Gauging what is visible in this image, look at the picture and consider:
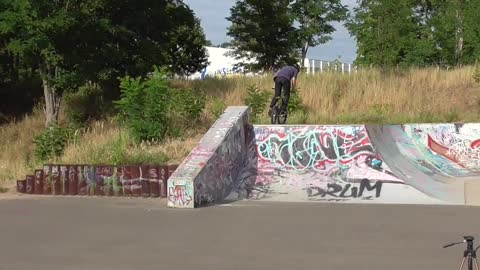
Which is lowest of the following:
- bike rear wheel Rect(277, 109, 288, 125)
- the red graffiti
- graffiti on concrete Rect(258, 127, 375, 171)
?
the red graffiti

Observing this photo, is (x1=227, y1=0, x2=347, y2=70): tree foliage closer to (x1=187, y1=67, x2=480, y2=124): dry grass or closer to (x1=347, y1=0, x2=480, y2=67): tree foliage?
(x1=347, y1=0, x2=480, y2=67): tree foliage

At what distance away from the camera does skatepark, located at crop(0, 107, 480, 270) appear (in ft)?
24.4

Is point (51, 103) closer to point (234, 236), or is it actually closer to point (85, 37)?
point (85, 37)

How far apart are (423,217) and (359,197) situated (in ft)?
8.43

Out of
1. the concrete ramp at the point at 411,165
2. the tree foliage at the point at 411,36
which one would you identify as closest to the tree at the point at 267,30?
the tree foliage at the point at 411,36

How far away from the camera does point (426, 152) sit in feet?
46.8

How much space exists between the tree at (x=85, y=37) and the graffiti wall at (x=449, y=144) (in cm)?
1136

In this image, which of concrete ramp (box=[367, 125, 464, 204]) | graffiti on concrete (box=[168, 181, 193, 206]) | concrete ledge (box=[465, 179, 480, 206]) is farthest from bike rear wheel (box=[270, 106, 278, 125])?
concrete ledge (box=[465, 179, 480, 206])

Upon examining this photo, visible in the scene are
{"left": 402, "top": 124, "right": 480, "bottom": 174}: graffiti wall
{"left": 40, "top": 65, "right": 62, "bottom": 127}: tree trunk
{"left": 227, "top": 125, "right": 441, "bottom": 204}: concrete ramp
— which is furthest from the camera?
{"left": 40, "top": 65, "right": 62, "bottom": 127}: tree trunk

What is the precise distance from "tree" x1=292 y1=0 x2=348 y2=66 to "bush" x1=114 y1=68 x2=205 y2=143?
24.1m

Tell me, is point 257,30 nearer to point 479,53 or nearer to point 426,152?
point 479,53

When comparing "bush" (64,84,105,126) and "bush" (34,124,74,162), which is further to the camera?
"bush" (64,84,105,126)

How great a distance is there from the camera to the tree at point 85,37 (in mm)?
19344

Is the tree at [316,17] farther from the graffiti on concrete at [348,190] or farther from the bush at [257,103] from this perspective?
the graffiti on concrete at [348,190]
